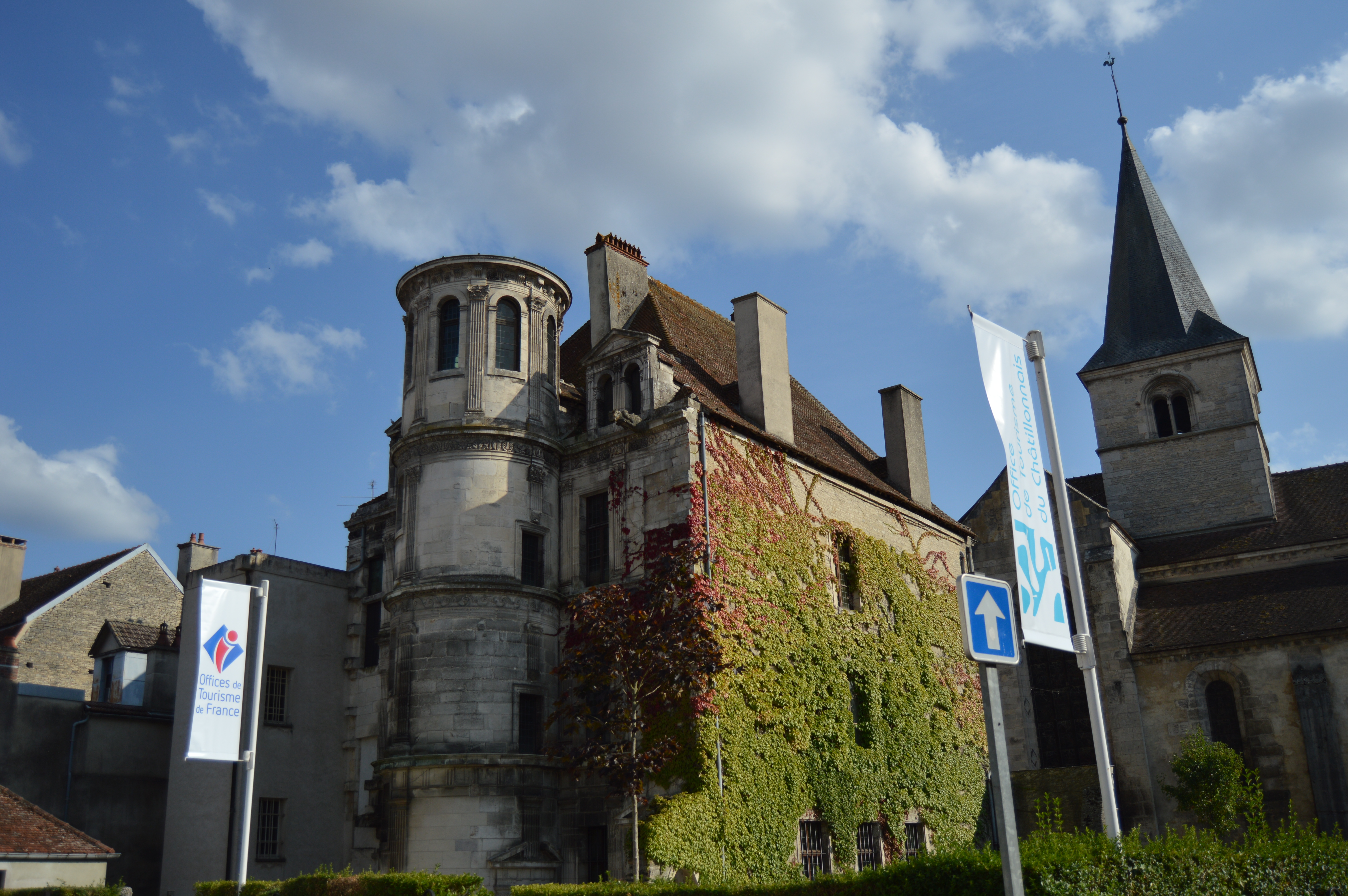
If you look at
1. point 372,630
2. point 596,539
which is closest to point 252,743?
point 596,539

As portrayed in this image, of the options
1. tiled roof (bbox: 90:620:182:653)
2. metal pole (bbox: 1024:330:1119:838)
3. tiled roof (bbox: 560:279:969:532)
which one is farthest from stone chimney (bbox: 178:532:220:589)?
metal pole (bbox: 1024:330:1119:838)

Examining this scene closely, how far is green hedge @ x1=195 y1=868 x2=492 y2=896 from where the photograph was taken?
1395 cm

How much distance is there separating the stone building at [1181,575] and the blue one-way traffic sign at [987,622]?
24046 mm

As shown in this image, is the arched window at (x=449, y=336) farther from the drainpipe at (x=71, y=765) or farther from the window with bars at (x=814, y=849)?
the drainpipe at (x=71, y=765)

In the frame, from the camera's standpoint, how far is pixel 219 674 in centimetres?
1459

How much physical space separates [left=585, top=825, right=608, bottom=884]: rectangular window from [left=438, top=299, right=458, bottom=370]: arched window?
9.65 metres

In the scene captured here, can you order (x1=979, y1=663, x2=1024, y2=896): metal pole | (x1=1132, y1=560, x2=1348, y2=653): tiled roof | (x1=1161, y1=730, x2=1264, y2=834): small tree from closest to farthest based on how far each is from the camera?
(x1=979, y1=663, x2=1024, y2=896): metal pole → (x1=1161, y1=730, x2=1264, y2=834): small tree → (x1=1132, y1=560, x2=1348, y2=653): tiled roof

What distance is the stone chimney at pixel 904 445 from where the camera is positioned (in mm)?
28094

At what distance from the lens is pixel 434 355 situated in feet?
73.7

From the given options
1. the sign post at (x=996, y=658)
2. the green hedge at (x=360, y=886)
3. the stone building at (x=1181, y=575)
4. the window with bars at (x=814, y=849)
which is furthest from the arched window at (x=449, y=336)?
the stone building at (x=1181, y=575)

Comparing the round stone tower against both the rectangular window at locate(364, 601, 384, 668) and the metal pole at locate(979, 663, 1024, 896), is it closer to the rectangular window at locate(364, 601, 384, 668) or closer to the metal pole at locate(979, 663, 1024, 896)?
the rectangular window at locate(364, 601, 384, 668)

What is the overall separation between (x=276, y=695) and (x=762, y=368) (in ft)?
44.1

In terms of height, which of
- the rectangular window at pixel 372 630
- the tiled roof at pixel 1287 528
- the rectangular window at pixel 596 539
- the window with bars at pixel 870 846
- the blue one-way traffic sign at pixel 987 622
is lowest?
the window with bars at pixel 870 846

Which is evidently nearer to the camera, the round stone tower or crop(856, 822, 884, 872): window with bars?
the round stone tower
